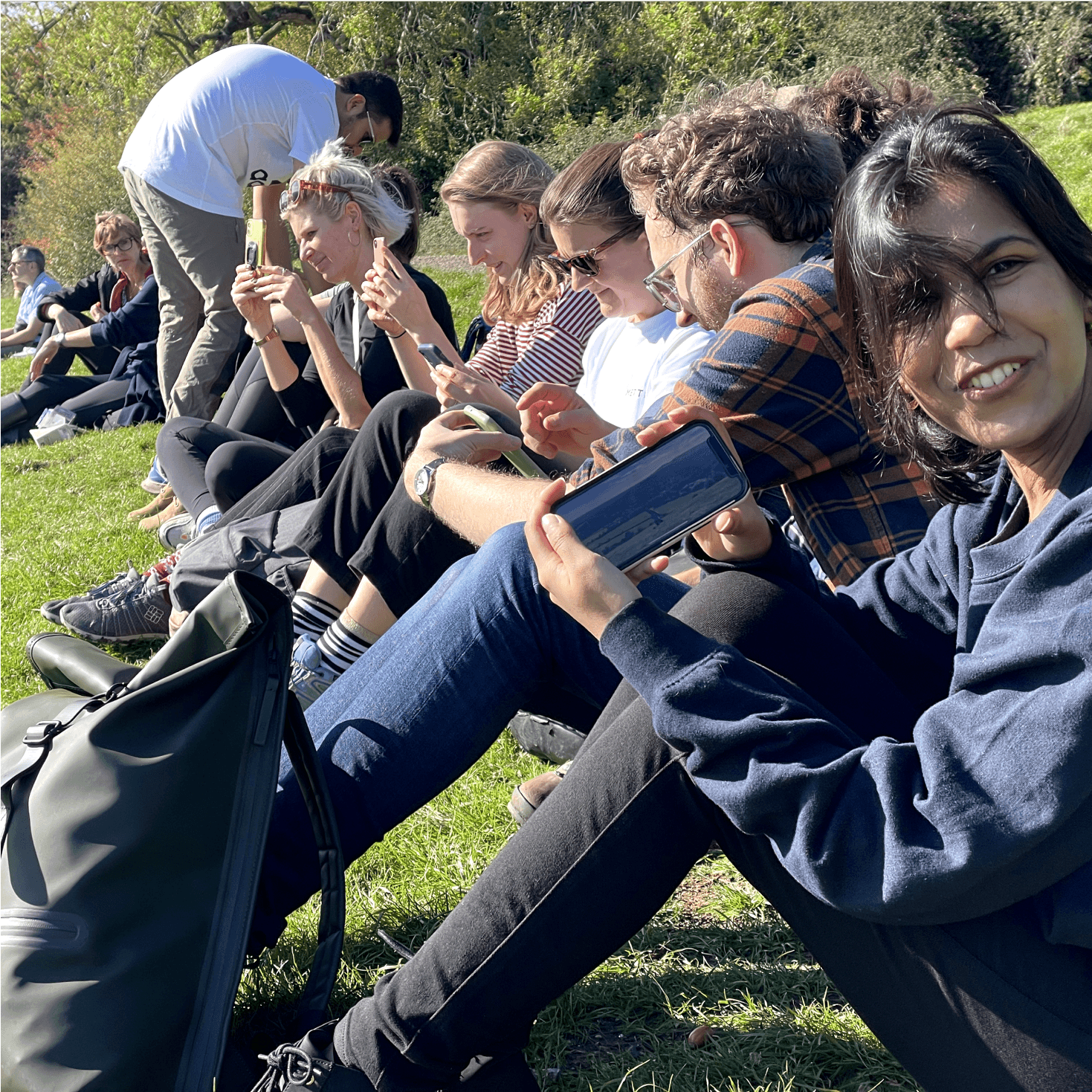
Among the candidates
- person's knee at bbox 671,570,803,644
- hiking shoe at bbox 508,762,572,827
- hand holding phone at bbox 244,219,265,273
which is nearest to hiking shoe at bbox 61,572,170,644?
hand holding phone at bbox 244,219,265,273

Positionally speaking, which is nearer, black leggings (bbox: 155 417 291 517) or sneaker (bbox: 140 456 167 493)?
black leggings (bbox: 155 417 291 517)

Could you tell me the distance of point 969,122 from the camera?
1453 mm

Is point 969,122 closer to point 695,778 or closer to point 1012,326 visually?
point 1012,326

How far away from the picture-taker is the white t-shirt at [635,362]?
9.94ft

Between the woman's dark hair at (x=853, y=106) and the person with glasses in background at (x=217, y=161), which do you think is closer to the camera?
the woman's dark hair at (x=853, y=106)

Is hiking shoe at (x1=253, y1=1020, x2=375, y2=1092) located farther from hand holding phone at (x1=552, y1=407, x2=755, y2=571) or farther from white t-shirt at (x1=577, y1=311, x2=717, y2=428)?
white t-shirt at (x1=577, y1=311, x2=717, y2=428)

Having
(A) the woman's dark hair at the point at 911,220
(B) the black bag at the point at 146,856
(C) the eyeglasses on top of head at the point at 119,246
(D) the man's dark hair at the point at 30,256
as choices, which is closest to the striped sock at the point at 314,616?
(B) the black bag at the point at 146,856

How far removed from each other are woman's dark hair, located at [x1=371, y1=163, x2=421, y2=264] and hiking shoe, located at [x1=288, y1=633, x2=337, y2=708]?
2303mm

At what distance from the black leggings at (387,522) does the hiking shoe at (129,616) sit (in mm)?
1161

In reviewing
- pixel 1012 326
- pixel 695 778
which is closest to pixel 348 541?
pixel 695 778

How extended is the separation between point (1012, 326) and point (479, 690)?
3.47ft

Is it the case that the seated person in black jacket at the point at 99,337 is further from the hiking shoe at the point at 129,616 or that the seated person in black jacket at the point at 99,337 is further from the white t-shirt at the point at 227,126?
the hiking shoe at the point at 129,616

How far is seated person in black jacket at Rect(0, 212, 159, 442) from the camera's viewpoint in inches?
343

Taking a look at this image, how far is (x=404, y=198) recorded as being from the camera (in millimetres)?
5008
